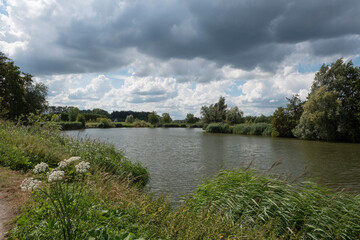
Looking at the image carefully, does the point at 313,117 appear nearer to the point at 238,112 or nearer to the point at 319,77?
the point at 319,77

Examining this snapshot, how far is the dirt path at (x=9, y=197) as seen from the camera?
10.7 ft

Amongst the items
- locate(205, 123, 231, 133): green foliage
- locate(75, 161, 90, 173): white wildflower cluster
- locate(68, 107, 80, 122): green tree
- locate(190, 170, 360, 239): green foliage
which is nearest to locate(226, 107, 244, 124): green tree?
locate(205, 123, 231, 133): green foliage

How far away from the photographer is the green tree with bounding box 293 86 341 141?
95.9ft

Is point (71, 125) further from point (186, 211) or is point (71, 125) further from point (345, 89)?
point (186, 211)

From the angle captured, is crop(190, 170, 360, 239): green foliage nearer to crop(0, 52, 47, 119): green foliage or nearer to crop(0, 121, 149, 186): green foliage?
crop(0, 121, 149, 186): green foliage

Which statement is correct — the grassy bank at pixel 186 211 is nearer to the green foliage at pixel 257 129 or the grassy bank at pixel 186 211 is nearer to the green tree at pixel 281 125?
the green tree at pixel 281 125

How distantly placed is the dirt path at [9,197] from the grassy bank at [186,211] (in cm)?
22

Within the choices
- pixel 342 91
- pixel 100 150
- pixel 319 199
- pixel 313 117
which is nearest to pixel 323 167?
pixel 319 199

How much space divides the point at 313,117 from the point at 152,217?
32440 mm

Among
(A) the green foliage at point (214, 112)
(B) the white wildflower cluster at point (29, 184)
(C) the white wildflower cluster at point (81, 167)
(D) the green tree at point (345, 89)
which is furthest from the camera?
(A) the green foliage at point (214, 112)

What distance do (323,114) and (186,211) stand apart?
103ft

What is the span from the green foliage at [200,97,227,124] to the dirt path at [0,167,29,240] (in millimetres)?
57954

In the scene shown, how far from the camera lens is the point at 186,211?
4602 millimetres

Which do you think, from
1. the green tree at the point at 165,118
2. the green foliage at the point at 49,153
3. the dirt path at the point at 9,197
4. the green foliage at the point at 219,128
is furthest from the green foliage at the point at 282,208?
the green tree at the point at 165,118
